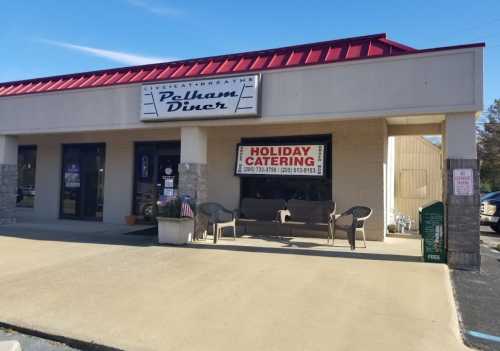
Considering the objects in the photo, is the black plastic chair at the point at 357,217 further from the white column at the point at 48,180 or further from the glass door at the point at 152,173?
the white column at the point at 48,180

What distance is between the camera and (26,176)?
577 inches

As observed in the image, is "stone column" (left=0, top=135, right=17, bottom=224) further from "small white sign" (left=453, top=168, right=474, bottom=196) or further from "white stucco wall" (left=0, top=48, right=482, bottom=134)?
"small white sign" (left=453, top=168, right=474, bottom=196)

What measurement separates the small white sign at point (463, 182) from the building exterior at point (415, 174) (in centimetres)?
652

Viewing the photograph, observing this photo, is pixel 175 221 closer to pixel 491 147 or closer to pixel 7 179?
pixel 7 179

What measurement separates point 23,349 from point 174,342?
1491 mm

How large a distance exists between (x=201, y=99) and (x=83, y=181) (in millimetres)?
6643

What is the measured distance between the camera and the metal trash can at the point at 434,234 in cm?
714

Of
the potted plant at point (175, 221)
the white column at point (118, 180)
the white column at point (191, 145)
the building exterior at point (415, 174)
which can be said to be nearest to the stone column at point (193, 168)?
the white column at point (191, 145)

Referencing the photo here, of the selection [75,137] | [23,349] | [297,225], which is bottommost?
[23,349]

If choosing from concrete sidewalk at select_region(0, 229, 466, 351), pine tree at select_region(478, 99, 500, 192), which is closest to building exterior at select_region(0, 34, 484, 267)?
concrete sidewalk at select_region(0, 229, 466, 351)

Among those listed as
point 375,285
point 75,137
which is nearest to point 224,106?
point 375,285

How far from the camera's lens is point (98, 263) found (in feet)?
23.0

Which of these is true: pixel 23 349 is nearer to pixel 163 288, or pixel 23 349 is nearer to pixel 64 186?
pixel 163 288

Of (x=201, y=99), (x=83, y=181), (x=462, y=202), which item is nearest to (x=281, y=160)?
(x=201, y=99)
